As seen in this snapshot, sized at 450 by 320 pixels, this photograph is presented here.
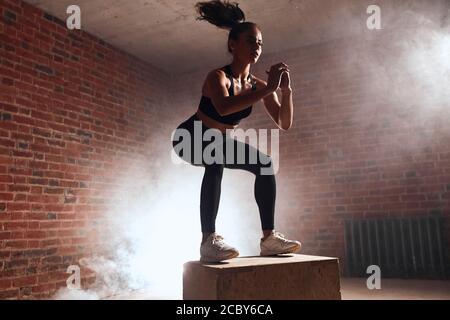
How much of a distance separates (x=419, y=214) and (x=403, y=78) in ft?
5.08

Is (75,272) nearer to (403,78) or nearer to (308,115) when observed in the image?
(308,115)

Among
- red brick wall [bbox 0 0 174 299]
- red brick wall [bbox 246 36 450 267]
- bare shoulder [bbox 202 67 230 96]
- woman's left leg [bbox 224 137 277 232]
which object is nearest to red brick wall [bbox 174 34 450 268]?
red brick wall [bbox 246 36 450 267]

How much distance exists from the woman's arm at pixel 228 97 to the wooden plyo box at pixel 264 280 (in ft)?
2.46

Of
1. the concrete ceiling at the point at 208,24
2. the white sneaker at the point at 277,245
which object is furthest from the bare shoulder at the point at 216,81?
the concrete ceiling at the point at 208,24

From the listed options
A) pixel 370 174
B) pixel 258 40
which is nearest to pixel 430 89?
→ pixel 370 174

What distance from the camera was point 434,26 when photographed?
4254 millimetres

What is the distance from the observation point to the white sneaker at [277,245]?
2113mm

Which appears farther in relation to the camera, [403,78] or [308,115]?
[308,115]

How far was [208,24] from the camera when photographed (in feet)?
14.4

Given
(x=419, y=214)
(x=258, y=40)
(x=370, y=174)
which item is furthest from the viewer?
(x=370, y=174)

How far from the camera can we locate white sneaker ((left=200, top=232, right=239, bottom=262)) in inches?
73.5

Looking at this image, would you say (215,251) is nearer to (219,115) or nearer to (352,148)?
(219,115)

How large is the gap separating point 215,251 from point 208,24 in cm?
323

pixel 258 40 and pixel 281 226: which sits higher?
pixel 258 40
